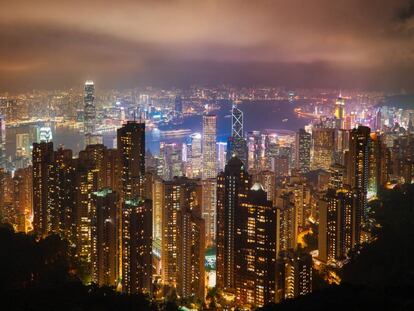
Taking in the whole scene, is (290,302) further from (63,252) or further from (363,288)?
(63,252)

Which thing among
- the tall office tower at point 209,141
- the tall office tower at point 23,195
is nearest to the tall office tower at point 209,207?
the tall office tower at point 209,141

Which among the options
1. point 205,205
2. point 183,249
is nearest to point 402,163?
point 205,205

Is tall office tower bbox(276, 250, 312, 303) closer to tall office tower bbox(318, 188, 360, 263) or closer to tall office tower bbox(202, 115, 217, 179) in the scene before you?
tall office tower bbox(318, 188, 360, 263)

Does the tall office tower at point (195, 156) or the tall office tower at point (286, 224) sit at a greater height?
the tall office tower at point (195, 156)

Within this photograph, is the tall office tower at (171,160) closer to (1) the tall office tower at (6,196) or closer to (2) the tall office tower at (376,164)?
(1) the tall office tower at (6,196)

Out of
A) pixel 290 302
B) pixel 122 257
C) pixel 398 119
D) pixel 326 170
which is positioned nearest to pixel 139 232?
pixel 122 257

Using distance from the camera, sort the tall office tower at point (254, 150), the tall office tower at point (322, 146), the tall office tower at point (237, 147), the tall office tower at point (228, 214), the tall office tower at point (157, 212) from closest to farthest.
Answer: the tall office tower at point (228, 214)
the tall office tower at point (157, 212)
the tall office tower at point (254, 150)
the tall office tower at point (237, 147)
the tall office tower at point (322, 146)

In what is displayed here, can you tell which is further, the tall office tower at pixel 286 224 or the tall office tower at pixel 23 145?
the tall office tower at pixel 23 145

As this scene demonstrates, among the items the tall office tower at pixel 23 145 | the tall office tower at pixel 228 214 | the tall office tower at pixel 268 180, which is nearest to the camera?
the tall office tower at pixel 228 214
